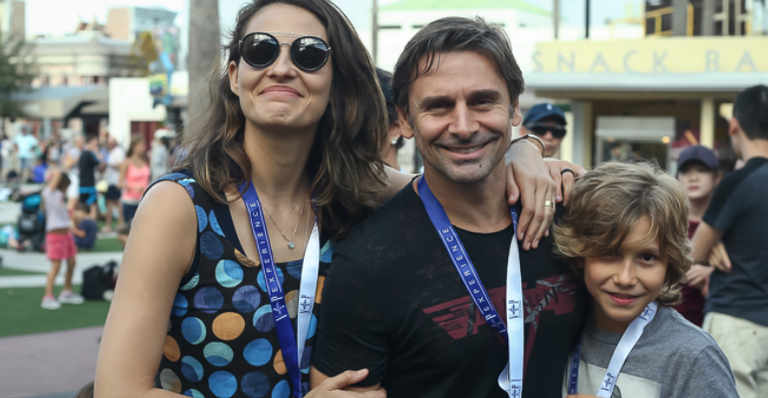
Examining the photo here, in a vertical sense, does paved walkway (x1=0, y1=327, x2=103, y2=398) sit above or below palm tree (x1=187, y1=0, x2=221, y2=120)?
below

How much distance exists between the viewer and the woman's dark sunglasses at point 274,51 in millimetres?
2326

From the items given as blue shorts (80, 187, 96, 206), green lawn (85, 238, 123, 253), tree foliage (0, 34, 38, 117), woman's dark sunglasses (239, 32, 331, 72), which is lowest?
green lawn (85, 238, 123, 253)

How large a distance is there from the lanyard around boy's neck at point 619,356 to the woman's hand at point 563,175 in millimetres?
442

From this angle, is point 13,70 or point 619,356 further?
point 13,70

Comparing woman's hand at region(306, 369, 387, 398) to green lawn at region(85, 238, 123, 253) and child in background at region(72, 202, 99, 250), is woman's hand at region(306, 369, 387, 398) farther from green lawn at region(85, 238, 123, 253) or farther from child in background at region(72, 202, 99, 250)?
child in background at region(72, 202, 99, 250)

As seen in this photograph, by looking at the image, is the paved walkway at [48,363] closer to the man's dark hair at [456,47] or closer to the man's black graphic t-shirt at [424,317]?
the man's black graphic t-shirt at [424,317]

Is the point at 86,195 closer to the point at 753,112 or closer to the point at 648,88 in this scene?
the point at 648,88

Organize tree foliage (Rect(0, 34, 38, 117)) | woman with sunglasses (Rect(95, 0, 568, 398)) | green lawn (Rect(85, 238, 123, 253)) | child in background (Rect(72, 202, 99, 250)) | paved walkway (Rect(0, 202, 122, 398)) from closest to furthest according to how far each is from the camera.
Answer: woman with sunglasses (Rect(95, 0, 568, 398)) < paved walkway (Rect(0, 202, 122, 398)) < child in background (Rect(72, 202, 99, 250)) < green lawn (Rect(85, 238, 123, 253)) < tree foliage (Rect(0, 34, 38, 117))

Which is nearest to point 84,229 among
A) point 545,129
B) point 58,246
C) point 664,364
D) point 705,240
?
point 58,246

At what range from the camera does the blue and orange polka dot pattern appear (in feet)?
7.02

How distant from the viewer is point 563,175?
2.51 metres

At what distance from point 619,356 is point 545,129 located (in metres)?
3.63

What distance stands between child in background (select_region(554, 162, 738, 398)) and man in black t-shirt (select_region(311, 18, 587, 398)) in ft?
0.28

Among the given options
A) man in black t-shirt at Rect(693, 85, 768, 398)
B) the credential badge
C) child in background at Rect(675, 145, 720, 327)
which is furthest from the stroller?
the credential badge
